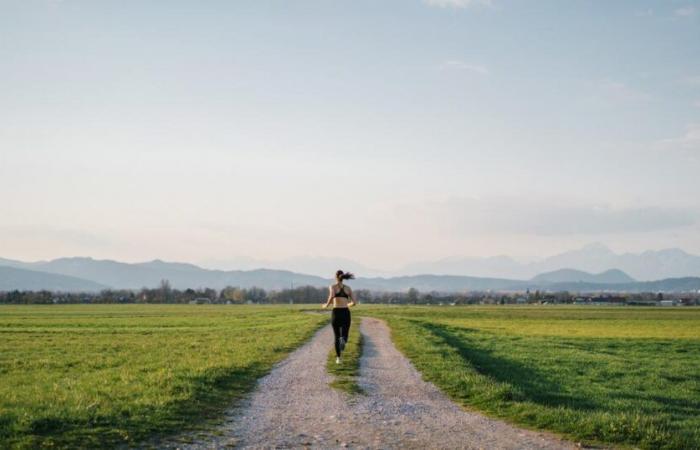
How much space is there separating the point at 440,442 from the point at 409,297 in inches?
7071

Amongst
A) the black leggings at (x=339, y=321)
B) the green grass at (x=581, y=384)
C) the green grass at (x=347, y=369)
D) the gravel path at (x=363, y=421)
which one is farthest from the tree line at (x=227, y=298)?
the gravel path at (x=363, y=421)

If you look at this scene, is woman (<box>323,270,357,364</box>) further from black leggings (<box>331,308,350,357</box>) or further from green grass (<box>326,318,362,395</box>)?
green grass (<box>326,318,362,395</box>)

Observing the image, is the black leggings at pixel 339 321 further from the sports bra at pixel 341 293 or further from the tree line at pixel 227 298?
the tree line at pixel 227 298

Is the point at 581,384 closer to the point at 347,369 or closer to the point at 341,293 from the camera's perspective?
the point at 347,369

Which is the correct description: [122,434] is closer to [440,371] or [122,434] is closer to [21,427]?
[21,427]

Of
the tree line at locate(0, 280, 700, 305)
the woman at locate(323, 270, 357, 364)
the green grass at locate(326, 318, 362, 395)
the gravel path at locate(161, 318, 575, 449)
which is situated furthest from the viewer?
the tree line at locate(0, 280, 700, 305)

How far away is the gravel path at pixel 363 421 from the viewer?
1095 centimetres

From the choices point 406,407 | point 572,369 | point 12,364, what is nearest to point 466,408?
point 406,407

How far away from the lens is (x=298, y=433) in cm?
1146

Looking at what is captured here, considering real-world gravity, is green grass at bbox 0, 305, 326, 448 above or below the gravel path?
above

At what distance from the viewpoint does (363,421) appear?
488 inches

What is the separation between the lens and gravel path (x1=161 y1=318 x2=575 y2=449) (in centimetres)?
1095

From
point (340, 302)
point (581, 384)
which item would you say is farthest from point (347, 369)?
point (581, 384)

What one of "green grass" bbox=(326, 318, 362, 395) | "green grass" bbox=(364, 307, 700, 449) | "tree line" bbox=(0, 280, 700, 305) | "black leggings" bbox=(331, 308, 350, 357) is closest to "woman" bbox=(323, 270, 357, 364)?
"black leggings" bbox=(331, 308, 350, 357)
